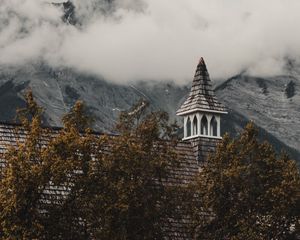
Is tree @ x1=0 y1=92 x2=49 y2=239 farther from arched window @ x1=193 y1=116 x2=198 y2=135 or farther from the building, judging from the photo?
arched window @ x1=193 y1=116 x2=198 y2=135

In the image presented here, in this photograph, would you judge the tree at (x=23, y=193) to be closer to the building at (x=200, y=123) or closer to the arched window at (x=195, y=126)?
the building at (x=200, y=123)

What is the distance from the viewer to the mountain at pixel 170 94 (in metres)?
114

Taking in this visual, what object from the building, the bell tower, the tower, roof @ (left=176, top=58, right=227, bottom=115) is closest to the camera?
the building

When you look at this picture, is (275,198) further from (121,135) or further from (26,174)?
(26,174)

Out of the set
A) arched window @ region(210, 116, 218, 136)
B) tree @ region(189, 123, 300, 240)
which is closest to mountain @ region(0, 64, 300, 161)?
arched window @ region(210, 116, 218, 136)

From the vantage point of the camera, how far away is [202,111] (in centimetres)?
4728

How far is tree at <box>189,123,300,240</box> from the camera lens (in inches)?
1209

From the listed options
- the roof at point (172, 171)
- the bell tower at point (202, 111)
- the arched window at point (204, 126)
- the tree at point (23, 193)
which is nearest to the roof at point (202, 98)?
the bell tower at point (202, 111)

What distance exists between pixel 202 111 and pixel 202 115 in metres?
0.25

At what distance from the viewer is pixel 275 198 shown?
31016mm

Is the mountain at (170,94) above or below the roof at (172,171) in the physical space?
above

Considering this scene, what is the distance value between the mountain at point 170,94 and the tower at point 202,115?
63.6 meters

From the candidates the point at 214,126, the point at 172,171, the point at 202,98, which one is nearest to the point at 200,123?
the point at 214,126

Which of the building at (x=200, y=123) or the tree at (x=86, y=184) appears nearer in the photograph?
the tree at (x=86, y=184)
